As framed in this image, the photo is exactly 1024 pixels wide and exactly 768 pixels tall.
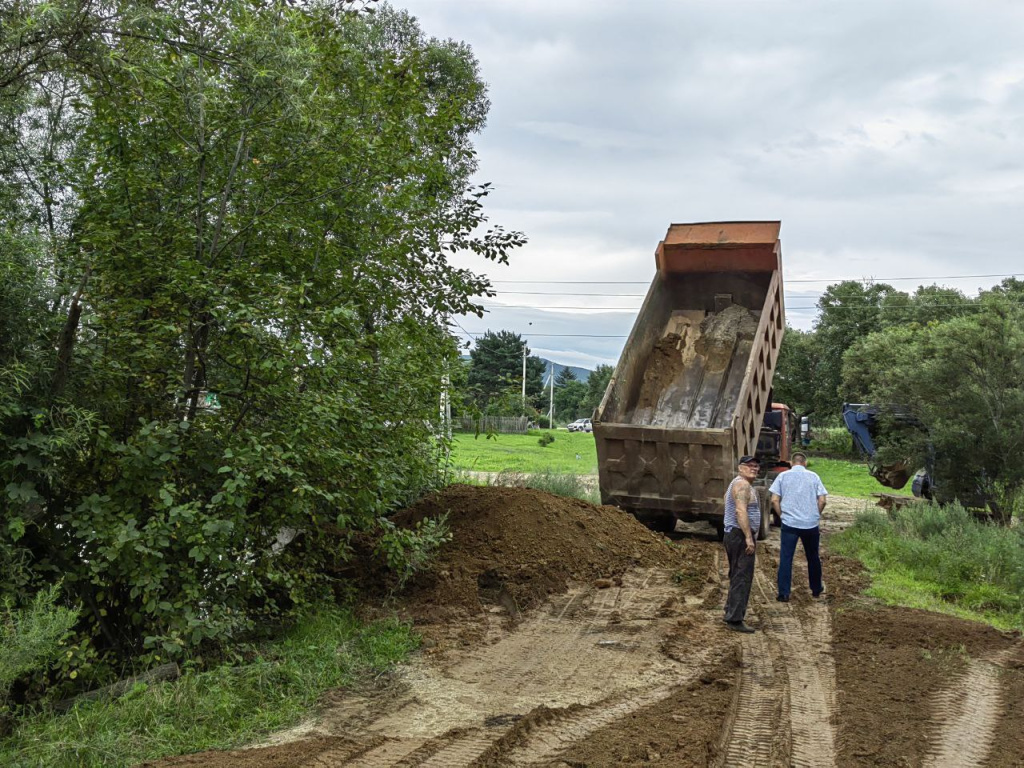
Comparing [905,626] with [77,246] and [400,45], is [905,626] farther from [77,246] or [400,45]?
[400,45]

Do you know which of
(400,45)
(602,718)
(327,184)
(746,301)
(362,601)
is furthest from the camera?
(400,45)

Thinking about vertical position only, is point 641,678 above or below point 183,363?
below

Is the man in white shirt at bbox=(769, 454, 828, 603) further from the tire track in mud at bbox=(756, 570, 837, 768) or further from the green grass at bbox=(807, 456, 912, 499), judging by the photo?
the green grass at bbox=(807, 456, 912, 499)

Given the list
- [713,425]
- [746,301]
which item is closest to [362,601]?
[713,425]

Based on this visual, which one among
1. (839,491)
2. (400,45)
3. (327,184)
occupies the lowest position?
(839,491)

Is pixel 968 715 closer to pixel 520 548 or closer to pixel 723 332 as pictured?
pixel 520 548

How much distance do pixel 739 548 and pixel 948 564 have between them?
3.67m

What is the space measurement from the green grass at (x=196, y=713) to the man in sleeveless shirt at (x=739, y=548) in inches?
118

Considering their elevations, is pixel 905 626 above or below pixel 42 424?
below

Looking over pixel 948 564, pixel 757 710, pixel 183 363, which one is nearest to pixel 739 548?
pixel 757 710

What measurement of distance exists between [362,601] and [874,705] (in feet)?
16.2

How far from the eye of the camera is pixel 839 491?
25656 millimetres

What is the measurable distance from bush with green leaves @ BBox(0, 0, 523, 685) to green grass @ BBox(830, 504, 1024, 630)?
5857 mm

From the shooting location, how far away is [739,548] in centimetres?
845
